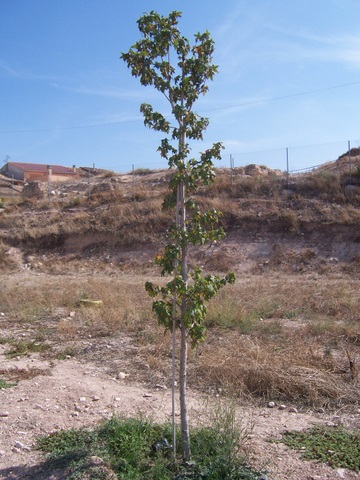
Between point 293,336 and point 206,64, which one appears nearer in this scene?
point 206,64

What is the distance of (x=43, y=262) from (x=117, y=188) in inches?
283

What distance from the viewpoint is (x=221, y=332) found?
8633 millimetres

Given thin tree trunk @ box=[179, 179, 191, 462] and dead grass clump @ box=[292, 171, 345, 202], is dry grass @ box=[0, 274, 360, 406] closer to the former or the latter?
thin tree trunk @ box=[179, 179, 191, 462]

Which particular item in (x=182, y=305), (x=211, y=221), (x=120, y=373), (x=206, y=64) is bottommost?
(x=120, y=373)

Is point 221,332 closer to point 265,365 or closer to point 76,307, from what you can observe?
point 265,365

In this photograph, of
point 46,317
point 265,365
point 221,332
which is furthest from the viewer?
point 46,317

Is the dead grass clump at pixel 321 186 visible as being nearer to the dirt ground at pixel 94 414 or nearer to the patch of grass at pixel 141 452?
the dirt ground at pixel 94 414

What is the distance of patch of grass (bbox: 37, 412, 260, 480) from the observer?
3859mm

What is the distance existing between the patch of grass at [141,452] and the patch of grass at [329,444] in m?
0.63

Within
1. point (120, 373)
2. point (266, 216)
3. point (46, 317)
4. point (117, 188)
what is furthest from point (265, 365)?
point (117, 188)

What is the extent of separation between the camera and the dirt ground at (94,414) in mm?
4086

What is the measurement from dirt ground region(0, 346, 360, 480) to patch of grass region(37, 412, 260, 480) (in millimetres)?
193

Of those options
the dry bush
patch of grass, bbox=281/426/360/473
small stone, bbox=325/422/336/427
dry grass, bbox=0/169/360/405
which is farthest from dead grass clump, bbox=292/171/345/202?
patch of grass, bbox=281/426/360/473

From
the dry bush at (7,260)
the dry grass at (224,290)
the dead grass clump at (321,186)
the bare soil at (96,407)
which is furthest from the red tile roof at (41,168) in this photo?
the bare soil at (96,407)
